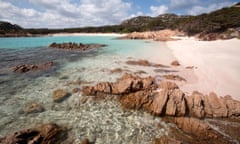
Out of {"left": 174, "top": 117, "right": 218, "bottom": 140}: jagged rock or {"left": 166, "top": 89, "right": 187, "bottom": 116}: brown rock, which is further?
{"left": 166, "top": 89, "right": 187, "bottom": 116}: brown rock

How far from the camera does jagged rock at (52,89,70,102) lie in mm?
8487

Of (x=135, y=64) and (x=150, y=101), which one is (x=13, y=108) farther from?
(x=135, y=64)

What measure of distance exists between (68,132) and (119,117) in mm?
2241

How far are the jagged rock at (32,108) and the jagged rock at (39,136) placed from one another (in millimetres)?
1639

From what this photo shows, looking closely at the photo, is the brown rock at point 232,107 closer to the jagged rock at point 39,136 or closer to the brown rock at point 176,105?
the brown rock at point 176,105

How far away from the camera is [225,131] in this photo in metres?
5.81

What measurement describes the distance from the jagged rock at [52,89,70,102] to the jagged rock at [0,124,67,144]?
251 centimetres

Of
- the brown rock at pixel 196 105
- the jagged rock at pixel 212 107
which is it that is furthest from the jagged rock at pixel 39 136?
the jagged rock at pixel 212 107

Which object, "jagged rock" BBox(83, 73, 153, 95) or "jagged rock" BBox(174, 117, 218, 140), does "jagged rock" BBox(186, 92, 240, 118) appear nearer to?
"jagged rock" BBox(174, 117, 218, 140)

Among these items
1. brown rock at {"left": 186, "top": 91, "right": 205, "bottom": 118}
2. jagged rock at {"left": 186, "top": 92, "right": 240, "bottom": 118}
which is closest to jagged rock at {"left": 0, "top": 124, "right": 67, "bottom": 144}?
brown rock at {"left": 186, "top": 91, "right": 205, "bottom": 118}

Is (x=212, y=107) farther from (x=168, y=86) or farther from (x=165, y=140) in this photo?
(x=165, y=140)

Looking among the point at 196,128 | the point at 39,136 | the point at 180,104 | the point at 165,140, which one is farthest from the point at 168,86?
the point at 39,136

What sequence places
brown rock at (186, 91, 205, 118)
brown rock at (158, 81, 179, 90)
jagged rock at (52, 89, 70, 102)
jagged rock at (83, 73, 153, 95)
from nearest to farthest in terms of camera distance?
brown rock at (186, 91, 205, 118), jagged rock at (52, 89, 70, 102), jagged rock at (83, 73, 153, 95), brown rock at (158, 81, 179, 90)

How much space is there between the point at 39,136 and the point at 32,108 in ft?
8.72
